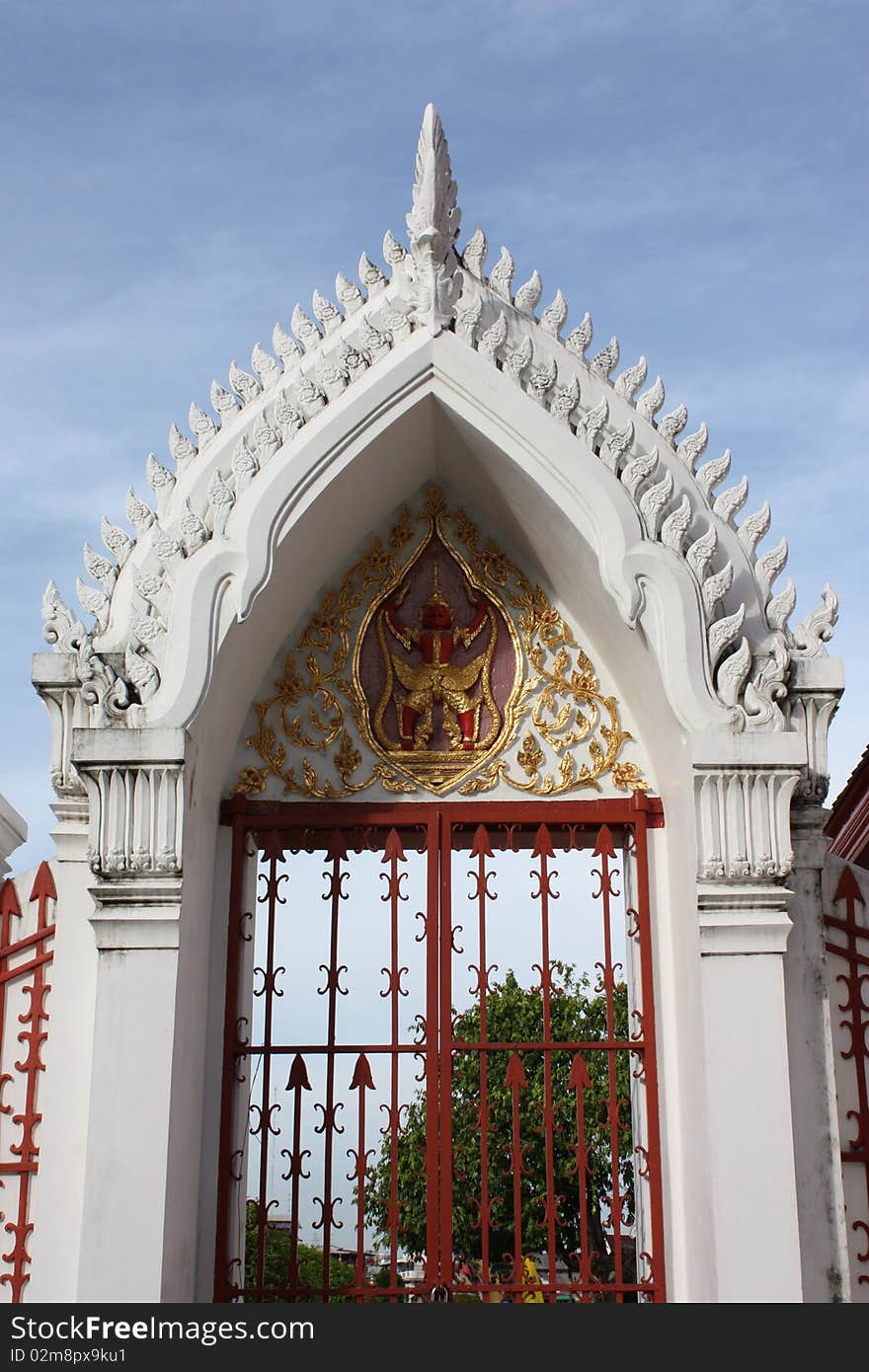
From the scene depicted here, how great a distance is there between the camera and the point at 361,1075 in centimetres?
680

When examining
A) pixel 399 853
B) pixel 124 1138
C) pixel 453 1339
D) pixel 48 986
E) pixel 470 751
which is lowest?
pixel 453 1339

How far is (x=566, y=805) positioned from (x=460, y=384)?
202cm

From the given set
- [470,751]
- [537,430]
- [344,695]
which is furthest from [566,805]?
[537,430]

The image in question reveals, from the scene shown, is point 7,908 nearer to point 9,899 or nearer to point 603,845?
point 9,899

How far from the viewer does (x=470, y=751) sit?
7.29 meters

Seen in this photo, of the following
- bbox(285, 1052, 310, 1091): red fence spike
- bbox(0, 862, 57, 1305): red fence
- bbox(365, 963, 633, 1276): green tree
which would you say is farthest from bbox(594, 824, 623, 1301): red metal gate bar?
bbox(365, 963, 633, 1276): green tree

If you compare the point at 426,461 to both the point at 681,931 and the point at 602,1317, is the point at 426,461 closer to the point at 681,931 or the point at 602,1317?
the point at 681,931

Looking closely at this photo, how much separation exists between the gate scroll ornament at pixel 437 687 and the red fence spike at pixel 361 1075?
125 cm

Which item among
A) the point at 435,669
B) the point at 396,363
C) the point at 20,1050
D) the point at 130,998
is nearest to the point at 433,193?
the point at 396,363

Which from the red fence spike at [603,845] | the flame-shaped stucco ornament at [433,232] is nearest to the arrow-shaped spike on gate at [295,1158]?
the red fence spike at [603,845]

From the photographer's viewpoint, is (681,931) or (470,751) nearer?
(681,931)

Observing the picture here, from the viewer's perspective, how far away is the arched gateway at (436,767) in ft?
20.2

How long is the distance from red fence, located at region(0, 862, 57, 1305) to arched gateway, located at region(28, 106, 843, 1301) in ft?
0.56

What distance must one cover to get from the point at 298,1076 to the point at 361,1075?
0.93 feet
